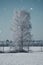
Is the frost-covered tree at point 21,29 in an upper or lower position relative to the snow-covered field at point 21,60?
upper

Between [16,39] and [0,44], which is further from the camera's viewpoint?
[0,44]

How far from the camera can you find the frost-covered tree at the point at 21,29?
53.8 ft

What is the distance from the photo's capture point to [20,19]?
16750 mm

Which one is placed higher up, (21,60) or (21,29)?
(21,29)

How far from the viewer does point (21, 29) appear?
16.6 meters

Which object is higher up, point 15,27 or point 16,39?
point 15,27

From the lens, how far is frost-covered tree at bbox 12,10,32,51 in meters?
16.4

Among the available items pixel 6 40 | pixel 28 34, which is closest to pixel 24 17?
pixel 28 34

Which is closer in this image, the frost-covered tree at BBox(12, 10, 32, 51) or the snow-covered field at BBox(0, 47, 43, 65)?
the snow-covered field at BBox(0, 47, 43, 65)

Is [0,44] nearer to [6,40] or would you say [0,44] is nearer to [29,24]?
[6,40]

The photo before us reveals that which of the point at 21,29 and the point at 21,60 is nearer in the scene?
the point at 21,60

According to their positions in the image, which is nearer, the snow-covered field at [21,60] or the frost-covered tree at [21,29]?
the snow-covered field at [21,60]

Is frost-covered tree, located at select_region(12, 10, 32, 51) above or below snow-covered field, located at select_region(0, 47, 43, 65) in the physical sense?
above

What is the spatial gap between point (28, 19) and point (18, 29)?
5.13 ft
